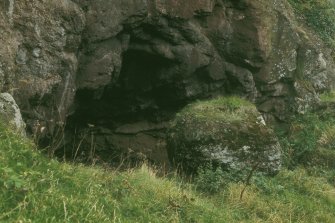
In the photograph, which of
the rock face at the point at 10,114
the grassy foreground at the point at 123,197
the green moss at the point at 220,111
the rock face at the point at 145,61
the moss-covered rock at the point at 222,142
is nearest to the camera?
the grassy foreground at the point at 123,197

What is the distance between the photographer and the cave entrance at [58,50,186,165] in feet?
45.1

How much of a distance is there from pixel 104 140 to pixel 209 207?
24.5 feet

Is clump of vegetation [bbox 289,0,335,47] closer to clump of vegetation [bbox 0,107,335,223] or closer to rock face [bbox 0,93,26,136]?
clump of vegetation [bbox 0,107,335,223]

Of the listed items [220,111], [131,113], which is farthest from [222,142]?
[131,113]

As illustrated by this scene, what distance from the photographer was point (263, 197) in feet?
30.1

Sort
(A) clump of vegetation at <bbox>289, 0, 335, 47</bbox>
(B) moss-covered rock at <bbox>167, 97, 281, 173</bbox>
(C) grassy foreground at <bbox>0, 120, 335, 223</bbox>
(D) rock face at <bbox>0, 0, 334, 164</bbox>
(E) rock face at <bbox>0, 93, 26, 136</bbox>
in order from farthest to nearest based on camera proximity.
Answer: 1. (A) clump of vegetation at <bbox>289, 0, 335, 47</bbox>
2. (B) moss-covered rock at <bbox>167, 97, 281, 173</bbox>
3. (D) rock face at <bbox>0, 0, 334, 164</bbox>
4. (E) rock face at <bbox>0, 93, 26, 136</bbox>
5. (C) grassy foreground at <bbox>0, 120, 335, 223</bbox>

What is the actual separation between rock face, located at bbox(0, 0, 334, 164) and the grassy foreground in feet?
9.21

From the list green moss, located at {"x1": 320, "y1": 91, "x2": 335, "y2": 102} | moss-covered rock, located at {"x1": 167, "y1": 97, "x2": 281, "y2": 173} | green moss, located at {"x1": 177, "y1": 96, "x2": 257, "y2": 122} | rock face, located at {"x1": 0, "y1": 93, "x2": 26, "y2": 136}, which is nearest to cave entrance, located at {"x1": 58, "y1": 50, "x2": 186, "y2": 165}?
green moss, located at {"x1": 177, "y1": 96, "x2": 257, "y2": 122}

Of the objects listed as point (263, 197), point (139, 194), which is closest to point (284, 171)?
point (263, 197)

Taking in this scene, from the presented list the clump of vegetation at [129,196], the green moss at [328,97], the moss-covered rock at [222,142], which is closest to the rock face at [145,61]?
the green moss at [328,97]

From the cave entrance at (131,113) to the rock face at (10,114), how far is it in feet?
19.6

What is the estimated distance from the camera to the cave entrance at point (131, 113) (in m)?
13.8

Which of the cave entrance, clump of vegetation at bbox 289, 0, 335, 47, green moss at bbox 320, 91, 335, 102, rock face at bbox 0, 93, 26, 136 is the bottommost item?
the cave entrance

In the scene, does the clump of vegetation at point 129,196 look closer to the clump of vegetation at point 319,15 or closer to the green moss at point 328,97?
the green moss at point 328,97
